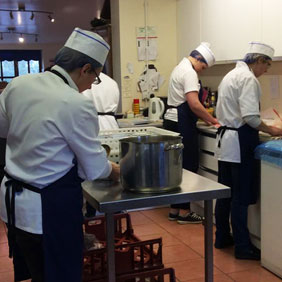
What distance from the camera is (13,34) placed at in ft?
38.6

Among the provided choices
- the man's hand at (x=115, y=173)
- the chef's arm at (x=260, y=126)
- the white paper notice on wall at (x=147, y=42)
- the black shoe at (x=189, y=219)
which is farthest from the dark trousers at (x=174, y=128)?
the man's hand at (x=115, y=173)

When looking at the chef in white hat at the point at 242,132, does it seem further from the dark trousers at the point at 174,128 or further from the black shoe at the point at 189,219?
the dark trousers at the point at 174,128

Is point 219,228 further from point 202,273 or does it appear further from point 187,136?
point 187,136

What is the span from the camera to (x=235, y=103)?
309 centimetres

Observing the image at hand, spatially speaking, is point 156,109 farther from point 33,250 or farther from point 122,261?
point 33,250

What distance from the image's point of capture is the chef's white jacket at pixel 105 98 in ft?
11.4

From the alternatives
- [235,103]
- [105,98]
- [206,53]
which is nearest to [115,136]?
[235,103]

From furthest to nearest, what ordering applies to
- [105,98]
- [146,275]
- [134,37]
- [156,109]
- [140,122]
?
1. [134,37]
2. [156,109]
3. [140,122]
4. [105,98]
5. [146,275]

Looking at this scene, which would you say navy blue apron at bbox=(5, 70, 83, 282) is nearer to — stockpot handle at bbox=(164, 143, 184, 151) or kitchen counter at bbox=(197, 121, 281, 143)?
stockpot handle at bbox=(164, 143, 184, 151)

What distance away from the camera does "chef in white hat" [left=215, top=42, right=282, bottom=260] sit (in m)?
3.00

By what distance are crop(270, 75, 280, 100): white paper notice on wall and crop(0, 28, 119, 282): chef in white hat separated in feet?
7.37

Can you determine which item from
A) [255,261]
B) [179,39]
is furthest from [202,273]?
[179,39]

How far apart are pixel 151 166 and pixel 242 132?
4.60ft

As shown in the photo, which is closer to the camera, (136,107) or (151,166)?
(151,166)
